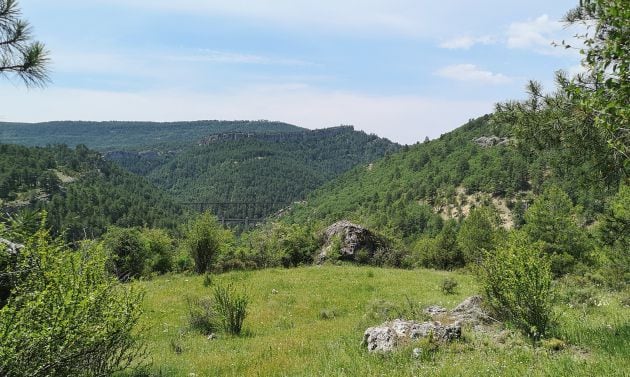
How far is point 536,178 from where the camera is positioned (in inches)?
5773

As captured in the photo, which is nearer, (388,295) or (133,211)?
(388,295)

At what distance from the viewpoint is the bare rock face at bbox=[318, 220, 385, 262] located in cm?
3550

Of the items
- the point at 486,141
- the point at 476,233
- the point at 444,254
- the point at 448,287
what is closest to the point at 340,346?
the point at 448,287

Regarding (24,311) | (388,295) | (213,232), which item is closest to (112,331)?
(24,311)

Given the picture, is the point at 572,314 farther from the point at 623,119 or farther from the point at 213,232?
the point at 213,232

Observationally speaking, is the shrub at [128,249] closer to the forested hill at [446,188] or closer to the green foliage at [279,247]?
the green foliage at [279,247]

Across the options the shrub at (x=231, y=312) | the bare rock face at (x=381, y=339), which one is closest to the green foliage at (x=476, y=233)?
the shrub at (x=231, y=312)

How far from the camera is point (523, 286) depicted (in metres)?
8.88

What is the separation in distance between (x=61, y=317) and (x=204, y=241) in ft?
77.6

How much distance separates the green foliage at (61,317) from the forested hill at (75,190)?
11594cm

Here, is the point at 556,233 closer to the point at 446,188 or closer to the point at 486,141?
the point at 446,188

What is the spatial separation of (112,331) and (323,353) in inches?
189

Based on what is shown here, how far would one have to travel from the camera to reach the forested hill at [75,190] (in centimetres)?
13000

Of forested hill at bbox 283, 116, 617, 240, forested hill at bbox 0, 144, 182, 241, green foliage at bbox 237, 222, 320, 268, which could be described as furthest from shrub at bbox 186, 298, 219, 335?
forested hill at bbox 283, 116, 617, 240
